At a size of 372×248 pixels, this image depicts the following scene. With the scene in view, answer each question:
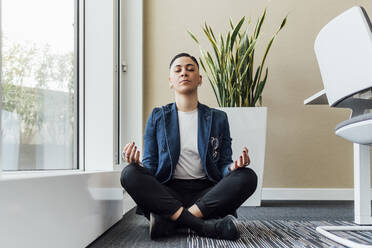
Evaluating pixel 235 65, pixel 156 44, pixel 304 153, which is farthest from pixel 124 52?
pixel 304 153

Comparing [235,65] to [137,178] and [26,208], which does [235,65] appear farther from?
[26,208]

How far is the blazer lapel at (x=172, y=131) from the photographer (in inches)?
65.1

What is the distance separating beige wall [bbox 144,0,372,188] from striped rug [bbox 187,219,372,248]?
991 mm

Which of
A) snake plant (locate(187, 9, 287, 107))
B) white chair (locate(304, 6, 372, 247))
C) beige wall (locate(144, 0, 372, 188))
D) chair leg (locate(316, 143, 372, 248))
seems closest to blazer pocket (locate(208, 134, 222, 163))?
white chair (locate(304, 6, 372, 247))

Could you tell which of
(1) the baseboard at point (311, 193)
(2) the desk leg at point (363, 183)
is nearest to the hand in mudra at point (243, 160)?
(2) the desk leg at point (363, 183)

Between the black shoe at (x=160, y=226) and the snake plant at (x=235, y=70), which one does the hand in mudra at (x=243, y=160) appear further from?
the snake plant at (x=235, y=70)

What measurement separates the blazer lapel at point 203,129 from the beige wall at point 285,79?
3.23 feet

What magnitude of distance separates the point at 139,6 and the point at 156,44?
25cm

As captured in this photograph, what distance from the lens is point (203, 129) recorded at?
1.69 m

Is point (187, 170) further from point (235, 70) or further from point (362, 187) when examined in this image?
point (235, 70)

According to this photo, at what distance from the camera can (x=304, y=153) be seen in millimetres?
2725

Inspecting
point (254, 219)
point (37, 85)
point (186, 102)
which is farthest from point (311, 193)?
point (37, 85)

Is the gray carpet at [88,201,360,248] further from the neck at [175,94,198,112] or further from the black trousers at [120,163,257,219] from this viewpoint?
the neck at [175,94,198,112]

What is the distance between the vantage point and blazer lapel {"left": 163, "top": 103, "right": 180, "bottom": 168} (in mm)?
1652
